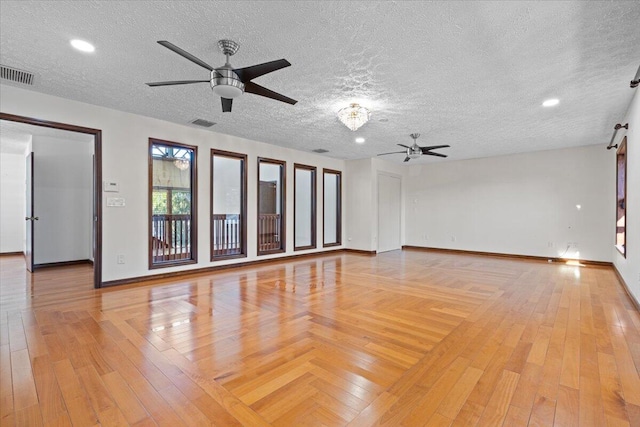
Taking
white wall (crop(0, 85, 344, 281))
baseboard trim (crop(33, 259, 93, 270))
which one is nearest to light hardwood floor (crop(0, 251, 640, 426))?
white wall (crop(0, 85, 344, 281))

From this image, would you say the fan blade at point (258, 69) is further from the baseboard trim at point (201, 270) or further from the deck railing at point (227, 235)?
the deck railing at point (227, 235)

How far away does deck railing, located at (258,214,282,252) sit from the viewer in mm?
6736

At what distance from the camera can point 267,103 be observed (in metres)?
4.09

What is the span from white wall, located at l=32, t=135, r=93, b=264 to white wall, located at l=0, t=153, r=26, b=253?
74.6 inches

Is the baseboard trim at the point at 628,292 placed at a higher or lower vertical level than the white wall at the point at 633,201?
lower

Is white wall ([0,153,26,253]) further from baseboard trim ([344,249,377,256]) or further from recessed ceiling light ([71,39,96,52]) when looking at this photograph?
baseboard trim ([344,249,377,256])

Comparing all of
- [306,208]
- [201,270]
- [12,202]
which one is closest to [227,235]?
[201,270]

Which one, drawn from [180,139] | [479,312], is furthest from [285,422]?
[180,139]

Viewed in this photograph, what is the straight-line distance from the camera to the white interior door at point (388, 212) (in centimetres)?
840

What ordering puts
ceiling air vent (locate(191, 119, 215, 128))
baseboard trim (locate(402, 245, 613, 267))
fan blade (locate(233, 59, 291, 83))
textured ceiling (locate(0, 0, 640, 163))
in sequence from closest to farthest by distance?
textured ceiling (locate(0, 0, 640, 163)) < fan blade (locate(233, 59, 291, 83)) < ceiling air vent (locate(191, 119, 215, 128)) < baseboard trim (locate(402, 245, 613, 267))

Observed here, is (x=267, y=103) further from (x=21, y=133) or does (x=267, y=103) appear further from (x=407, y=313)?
(x=21, y=133)

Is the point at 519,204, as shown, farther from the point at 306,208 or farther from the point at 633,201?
the point at 306,208

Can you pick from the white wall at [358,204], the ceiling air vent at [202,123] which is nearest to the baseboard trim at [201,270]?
the white wall at [358,204]

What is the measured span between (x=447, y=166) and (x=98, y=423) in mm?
8731
